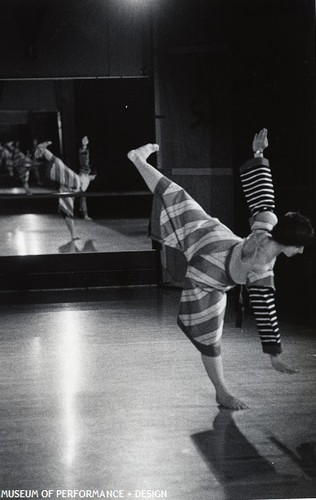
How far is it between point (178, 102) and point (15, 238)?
1595 millimetres

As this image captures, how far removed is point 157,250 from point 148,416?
285 centimetres

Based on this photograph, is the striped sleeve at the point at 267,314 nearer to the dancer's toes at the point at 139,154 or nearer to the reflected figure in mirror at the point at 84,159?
the dancer's toes at the point at 139,154

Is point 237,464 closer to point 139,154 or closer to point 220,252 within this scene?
point 220,252

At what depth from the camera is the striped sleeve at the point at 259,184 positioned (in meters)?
3.03

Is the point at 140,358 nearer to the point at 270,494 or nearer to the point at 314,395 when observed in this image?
the point at 314,395

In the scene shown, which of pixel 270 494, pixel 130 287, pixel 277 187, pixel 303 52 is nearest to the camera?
pixel 270 494

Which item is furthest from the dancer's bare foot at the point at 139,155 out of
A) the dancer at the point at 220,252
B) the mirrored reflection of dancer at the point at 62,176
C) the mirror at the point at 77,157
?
the mirrored reflection of dancer at the point at 62,176

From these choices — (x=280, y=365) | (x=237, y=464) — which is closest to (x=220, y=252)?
(x=280, y=365)

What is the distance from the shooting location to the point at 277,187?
4.78 meters

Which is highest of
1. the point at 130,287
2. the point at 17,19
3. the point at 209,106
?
the point at 17,19

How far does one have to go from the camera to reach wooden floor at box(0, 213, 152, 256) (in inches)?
241

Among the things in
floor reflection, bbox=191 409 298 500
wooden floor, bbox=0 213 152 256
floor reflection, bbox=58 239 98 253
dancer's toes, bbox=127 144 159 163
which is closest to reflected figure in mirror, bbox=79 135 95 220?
wooden floor, bbox=0 213 152 256

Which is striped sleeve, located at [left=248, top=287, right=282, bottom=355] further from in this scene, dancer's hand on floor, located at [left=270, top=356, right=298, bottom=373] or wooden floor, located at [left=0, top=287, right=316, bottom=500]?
wooden floor, located at [left=0, top=287, right=316, bottom=500]

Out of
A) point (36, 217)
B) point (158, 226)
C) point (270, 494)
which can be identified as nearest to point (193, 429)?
point (270, 494)
